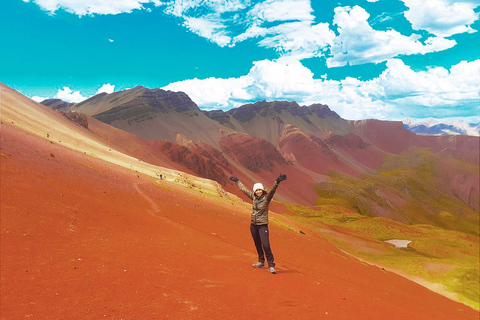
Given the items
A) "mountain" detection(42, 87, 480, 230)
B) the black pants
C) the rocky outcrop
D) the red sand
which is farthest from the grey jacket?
the rocky outcrop

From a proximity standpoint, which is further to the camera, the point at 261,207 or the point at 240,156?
the point at 240,156

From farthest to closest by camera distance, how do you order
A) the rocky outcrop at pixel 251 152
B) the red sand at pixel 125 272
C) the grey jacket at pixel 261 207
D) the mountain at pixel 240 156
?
the rocky outcrop at pixel 251 152 < the mountain at pixel 240 156 < the grey jacket at pixel 261 207 < the red sand at pixel 125 272

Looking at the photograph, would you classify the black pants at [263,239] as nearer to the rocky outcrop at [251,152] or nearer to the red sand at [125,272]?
the red sand at [125,272]

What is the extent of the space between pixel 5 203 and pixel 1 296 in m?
5.90

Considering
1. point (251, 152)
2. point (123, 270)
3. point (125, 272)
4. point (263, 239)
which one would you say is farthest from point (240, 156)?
point (125, 272)

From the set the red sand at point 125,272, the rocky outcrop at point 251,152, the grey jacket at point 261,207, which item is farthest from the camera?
the rocky outcrop at point 251,152

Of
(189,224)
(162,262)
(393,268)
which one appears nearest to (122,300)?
(162,262)

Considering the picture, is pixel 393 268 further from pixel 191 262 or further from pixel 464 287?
pixel 191 262

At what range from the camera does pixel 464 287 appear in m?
30.8

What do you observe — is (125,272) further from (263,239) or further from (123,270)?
(263,239)

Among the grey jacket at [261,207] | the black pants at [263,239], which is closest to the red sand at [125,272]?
the black pants at [263,239]

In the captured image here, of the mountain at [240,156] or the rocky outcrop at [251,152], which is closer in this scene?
the mountain at [240,156]

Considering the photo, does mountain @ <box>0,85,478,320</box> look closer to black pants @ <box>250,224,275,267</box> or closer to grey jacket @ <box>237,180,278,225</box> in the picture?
black pants @ <box>250,224,275,267</box>

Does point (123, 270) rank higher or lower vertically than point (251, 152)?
lower
